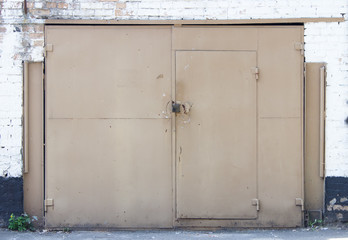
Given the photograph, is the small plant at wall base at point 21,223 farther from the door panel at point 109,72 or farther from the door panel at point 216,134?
the door panel at point 216,134

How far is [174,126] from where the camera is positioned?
5559mm

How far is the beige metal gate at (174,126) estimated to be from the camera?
555 centimetres

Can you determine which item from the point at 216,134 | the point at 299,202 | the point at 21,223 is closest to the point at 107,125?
the point at 216,134

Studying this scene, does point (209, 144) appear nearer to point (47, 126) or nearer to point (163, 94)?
point (163, 94)

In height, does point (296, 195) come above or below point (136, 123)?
below

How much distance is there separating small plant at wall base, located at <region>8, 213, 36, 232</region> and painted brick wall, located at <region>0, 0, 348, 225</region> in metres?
0.61

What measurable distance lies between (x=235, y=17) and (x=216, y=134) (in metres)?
1.33

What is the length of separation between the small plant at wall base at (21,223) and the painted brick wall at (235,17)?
610mm

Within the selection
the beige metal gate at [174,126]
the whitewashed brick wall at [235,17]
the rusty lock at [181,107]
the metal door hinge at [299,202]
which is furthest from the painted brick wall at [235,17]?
the rusty lock at [181,107]

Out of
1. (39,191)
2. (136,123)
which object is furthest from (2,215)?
(136,123)

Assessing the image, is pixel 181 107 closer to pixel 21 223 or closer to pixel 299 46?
pixel 299 46

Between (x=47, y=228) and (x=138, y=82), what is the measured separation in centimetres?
192

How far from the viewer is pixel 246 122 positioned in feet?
18.3

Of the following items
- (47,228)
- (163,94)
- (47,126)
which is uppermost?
(163,94)
